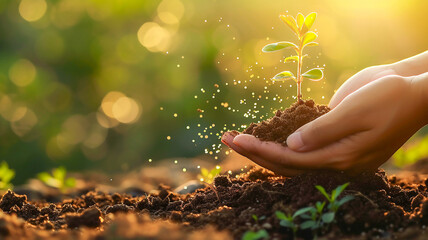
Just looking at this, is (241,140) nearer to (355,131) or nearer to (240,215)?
(240,215)

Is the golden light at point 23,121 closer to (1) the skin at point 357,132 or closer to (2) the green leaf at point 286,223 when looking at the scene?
(1) the skin at point 357,132

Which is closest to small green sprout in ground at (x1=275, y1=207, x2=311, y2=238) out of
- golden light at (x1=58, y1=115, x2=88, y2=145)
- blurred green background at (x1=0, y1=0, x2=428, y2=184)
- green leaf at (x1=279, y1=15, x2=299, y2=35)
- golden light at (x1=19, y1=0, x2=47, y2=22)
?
green leaf at (x1=279, y1=15, x2=299, y2=35)

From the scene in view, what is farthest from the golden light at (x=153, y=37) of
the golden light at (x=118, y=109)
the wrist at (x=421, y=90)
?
the wrist at (x=421, y=90)

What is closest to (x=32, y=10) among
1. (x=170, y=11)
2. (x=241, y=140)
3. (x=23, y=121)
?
(x=23, y=121)

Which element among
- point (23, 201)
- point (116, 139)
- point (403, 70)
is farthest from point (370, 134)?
point (116, 139)

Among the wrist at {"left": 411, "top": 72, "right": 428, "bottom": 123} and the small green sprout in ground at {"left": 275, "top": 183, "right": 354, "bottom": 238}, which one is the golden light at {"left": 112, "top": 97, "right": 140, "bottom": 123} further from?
the small green sprout in ground at {"left": 275, "top": 183, "right": 354, "bottom": 238}
